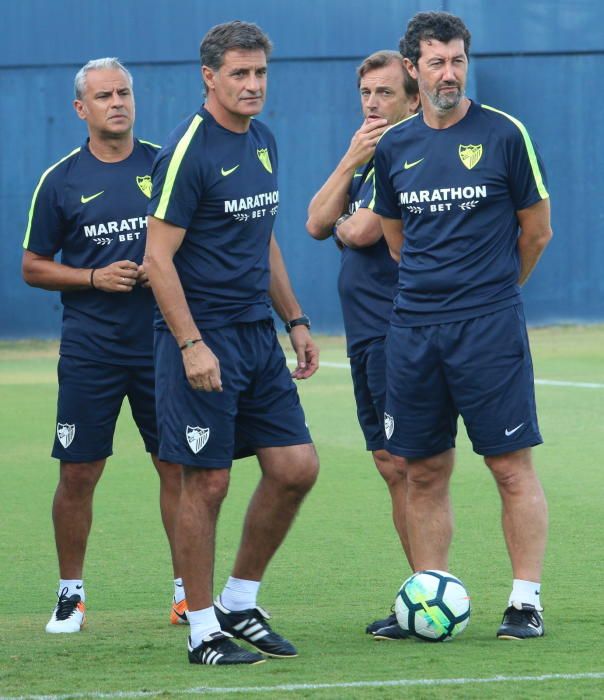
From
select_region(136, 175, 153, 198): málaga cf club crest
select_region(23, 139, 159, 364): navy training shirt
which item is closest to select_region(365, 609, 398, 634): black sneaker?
select_region(23, 139, 159, 364): navy training shirt

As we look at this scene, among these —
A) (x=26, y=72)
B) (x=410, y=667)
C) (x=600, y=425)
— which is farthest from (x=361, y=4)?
(x=410, y=667)

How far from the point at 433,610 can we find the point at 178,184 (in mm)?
1819

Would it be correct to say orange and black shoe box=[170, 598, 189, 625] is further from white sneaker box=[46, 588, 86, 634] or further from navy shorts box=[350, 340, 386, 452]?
navy shorts box=[350, 340, 386, 452]

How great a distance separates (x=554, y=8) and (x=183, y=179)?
1795 centimetres

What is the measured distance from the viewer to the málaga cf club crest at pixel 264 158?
18.4ft

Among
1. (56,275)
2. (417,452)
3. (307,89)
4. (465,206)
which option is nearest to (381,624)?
(417,452)

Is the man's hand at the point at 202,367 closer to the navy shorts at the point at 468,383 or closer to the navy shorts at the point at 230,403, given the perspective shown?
the navy shorts at the point at 230,403

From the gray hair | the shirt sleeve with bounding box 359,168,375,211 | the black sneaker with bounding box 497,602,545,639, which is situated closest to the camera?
the black sneaker with bounding box 497,602,545,639

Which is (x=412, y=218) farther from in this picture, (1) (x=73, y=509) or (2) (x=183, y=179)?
(1) (x=73, y=509)

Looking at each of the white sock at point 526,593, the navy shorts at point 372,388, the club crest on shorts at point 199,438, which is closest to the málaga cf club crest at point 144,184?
the navy shorts at point 372,388

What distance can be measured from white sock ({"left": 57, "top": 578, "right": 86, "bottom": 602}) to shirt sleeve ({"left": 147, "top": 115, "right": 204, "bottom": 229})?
180 centimetres

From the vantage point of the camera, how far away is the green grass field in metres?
4.89

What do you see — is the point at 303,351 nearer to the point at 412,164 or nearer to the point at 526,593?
the point at 412,164

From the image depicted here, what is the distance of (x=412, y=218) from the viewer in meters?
5.67
